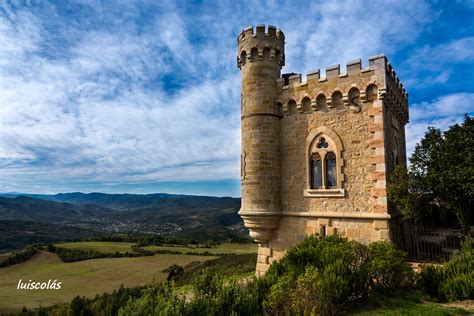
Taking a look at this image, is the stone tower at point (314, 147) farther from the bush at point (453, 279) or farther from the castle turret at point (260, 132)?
the bush at point (453, 279)

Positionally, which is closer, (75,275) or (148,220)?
(75,275)

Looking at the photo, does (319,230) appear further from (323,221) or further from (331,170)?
(331,170)

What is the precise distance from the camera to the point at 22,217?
113 metres

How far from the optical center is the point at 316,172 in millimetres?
13109

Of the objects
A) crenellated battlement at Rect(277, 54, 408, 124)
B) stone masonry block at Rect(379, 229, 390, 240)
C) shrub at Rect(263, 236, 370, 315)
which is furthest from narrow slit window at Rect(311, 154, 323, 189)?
stone masonry block at Rect(379, 229, 390, 240)

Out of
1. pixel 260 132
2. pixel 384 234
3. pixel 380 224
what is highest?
pixel 260 132

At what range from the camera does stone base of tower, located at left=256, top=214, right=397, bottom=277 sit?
11148 millimetres

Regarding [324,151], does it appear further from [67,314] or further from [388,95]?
[67,314]

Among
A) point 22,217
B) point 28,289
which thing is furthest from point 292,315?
point 22,217

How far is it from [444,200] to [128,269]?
3333 cm

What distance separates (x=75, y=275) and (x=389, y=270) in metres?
34.8

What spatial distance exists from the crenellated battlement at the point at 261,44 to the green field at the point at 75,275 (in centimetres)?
2036

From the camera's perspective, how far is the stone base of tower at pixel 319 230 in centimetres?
1115

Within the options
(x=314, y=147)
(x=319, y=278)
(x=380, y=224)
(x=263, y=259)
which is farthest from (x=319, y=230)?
(x=319, y=278)
